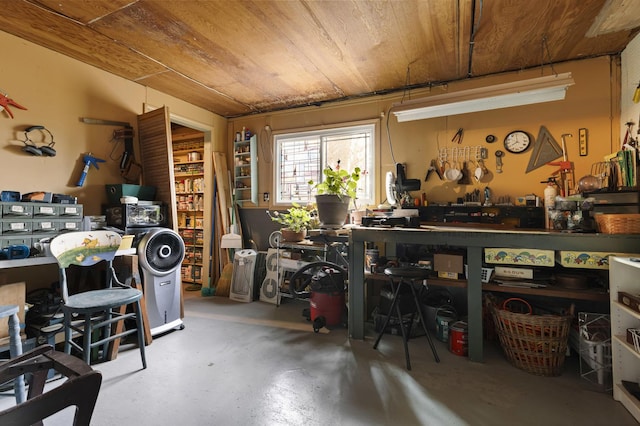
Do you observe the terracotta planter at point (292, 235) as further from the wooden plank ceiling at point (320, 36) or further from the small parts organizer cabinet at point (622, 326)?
the small parts organizer cabinet at point (622, 326)

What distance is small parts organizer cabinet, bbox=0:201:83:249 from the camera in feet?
6.66

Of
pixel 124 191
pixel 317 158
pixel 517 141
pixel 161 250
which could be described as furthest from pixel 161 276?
pixel 517 141

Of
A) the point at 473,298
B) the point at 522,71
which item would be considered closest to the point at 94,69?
the point at 473,298

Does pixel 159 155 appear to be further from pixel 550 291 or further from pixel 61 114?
pixel 550 291

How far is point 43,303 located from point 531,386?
359cm

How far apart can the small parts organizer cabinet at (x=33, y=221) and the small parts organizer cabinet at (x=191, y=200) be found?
2.40 metres

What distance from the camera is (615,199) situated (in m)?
2.10

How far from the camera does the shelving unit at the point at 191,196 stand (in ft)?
15.8

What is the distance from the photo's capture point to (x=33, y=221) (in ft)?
7.06

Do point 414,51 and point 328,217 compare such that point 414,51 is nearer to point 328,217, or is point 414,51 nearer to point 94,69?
point 328,217

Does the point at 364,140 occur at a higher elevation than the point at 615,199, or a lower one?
higher

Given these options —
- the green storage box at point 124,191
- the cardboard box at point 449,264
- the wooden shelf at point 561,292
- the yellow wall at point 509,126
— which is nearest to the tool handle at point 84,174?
the green storage box at point 124,191

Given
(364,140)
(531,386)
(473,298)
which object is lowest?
(531,386)

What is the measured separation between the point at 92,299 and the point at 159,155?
1721 millimetres
